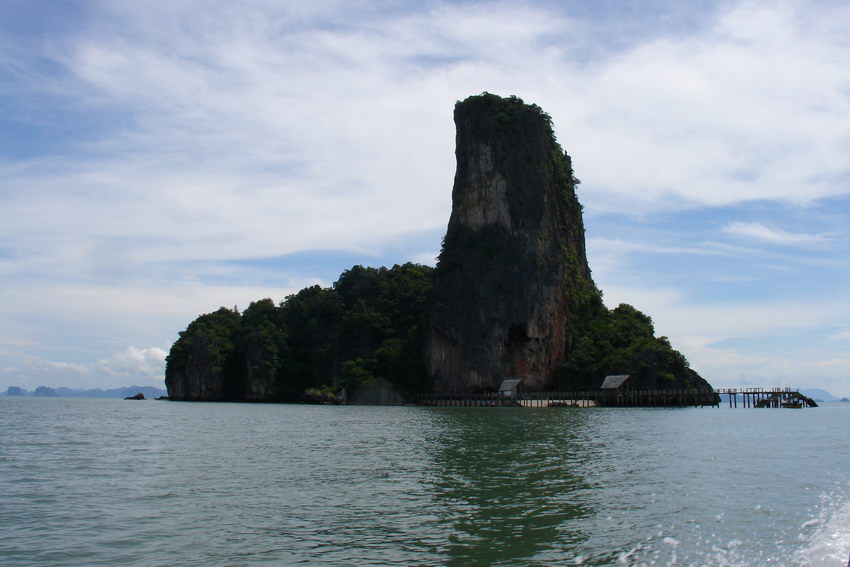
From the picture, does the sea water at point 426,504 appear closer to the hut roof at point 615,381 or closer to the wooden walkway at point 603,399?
the hut roof at point 615,381

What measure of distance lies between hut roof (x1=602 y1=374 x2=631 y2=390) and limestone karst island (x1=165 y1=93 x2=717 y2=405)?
17 centimetres

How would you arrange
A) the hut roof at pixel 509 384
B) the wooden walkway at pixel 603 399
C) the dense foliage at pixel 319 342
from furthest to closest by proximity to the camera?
the dense foliage at pixel 319 342 < the hut roof at pixel 509 384 < the wooden walkway at pixel 603 399

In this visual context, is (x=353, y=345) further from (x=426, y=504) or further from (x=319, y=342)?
(x=426, y=504)

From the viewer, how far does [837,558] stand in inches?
495

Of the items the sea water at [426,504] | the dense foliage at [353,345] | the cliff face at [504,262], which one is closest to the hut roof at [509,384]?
the cliff face at [504,262]

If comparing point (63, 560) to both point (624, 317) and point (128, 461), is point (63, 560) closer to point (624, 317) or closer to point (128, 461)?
point (128, 461)

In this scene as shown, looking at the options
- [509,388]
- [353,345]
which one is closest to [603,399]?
[509,388]

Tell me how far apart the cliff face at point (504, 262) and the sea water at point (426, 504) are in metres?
56.2

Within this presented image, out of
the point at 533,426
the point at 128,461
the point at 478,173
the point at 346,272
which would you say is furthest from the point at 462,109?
the point at 128,461

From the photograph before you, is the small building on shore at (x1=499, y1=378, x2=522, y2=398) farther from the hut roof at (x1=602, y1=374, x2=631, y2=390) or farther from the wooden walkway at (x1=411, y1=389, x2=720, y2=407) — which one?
the hut roof at (x1=602, y1=374, x2=631, y2=390)

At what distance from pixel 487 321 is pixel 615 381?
1654 cm

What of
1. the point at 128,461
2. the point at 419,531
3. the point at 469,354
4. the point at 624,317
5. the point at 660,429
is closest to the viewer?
the point at 419,531

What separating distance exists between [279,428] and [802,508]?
1283 inches

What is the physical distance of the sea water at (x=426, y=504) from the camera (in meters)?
12.9
